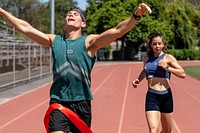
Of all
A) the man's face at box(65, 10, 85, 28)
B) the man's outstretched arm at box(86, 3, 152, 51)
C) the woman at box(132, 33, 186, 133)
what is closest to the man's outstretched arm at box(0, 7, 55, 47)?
the man's face at box(65, 10, 85, 28)

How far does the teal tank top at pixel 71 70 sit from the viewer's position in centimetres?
384

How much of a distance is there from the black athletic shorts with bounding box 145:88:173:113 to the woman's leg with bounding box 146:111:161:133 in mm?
63

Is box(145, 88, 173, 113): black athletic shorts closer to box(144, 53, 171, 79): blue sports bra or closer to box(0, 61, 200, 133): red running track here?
box(144, 53, 171, 79): blue sports bra

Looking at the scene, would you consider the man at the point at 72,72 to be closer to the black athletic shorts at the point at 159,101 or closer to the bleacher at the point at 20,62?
the black athletic shorts at the point at 159,101

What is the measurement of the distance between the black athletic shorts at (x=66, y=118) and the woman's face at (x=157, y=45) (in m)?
2.21

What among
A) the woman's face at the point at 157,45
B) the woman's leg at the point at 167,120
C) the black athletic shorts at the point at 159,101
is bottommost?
the woman's leg at the point at 167,120

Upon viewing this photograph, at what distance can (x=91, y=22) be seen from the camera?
52812mm

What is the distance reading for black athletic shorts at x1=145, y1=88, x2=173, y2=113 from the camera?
5871 mm

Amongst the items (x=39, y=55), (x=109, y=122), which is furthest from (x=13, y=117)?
(x=39, y=55)

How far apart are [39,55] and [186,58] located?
3587 cm

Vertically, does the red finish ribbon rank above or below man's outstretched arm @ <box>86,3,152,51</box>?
below

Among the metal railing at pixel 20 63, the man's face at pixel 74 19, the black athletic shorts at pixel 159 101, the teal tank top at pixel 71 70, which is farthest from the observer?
the metal railing at pixel 20 63

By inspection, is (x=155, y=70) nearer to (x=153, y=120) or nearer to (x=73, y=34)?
(x=153, y=120)

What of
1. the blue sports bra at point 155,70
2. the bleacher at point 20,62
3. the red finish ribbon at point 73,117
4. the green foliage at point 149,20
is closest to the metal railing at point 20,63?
A: the bleacher at point 20,62
